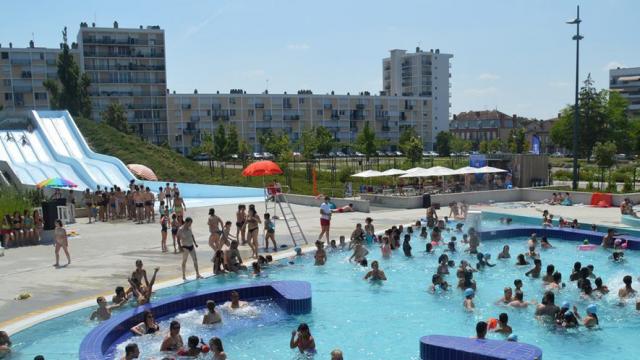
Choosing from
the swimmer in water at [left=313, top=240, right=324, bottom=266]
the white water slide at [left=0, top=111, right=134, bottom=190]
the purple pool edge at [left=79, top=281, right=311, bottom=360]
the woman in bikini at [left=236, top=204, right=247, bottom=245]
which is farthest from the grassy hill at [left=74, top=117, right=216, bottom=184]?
the purple pool edge at [left=79, top=281, right=311, bottom=360]

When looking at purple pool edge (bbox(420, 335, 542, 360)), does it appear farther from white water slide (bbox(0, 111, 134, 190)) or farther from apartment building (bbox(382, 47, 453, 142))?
apartment building (bbox(382, 47, 453, 142))

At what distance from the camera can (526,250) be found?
19641 millimetres

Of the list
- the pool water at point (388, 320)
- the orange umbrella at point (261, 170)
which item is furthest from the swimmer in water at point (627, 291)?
the orange umbrella at point (261, 170)

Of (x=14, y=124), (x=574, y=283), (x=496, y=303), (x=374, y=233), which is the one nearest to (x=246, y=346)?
(x=496, y=303)

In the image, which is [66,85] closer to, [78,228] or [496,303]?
[78,228]

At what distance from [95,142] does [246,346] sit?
38.0 metres

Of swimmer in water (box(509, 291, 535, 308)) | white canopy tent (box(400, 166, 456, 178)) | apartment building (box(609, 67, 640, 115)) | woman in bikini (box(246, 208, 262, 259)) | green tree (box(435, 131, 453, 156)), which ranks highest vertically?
apartment building (box(609, 67, 640, 115))

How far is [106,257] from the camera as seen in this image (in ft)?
56.2

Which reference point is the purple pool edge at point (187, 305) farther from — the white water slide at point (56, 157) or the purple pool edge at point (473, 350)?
the white water slide at point (56, 157)

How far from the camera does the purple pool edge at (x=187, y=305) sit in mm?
10164

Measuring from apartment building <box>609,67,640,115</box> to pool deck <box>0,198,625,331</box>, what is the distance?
10941 cm

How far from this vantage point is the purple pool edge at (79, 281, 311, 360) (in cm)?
1016

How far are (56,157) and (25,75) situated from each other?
52.7 meters

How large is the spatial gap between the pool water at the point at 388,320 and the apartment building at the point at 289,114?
72636mm
